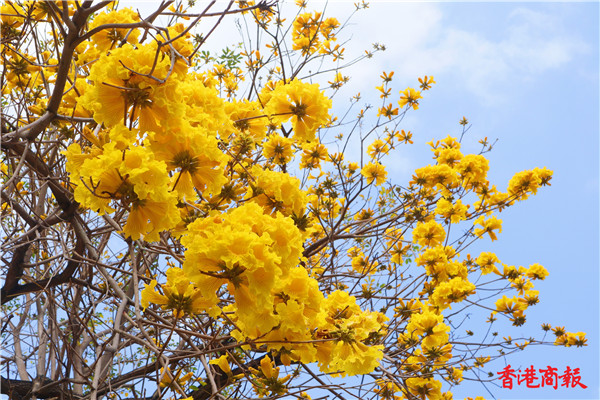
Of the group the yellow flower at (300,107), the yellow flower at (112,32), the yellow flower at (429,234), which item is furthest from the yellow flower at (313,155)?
the yellow flower at (112,32)

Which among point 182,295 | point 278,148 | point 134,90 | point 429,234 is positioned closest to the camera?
point 134,90

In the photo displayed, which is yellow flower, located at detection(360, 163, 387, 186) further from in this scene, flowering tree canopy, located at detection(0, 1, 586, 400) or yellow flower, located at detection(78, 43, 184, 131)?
yellow flower, located at detection(78, 43, 184, 131)

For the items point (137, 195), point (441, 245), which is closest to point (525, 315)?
point (441, 245)

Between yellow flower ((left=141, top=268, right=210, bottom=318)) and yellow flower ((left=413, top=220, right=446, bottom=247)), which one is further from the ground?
yellow flower ((left=413, top=220, right=446, bottom=247))

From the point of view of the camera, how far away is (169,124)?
1343mm

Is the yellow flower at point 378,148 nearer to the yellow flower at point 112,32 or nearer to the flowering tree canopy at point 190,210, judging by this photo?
the flowering tree canopy at point 190,210

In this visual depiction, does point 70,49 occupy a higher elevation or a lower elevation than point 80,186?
higher

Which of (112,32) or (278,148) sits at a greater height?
(278,148)

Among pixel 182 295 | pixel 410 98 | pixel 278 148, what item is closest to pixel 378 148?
pixel 410 98

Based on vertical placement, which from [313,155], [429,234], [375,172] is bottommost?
[429,234]

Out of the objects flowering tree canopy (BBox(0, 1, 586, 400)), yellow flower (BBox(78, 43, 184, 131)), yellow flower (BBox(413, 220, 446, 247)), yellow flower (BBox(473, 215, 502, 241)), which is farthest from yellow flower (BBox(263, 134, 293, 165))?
yellow flower (BBox(473, 215, 502, 241))

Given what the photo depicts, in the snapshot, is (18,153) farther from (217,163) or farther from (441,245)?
(441,245)

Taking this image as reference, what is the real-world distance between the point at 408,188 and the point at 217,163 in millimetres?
2830

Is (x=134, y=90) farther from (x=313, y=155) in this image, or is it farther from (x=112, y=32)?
(x=313, y=155)
